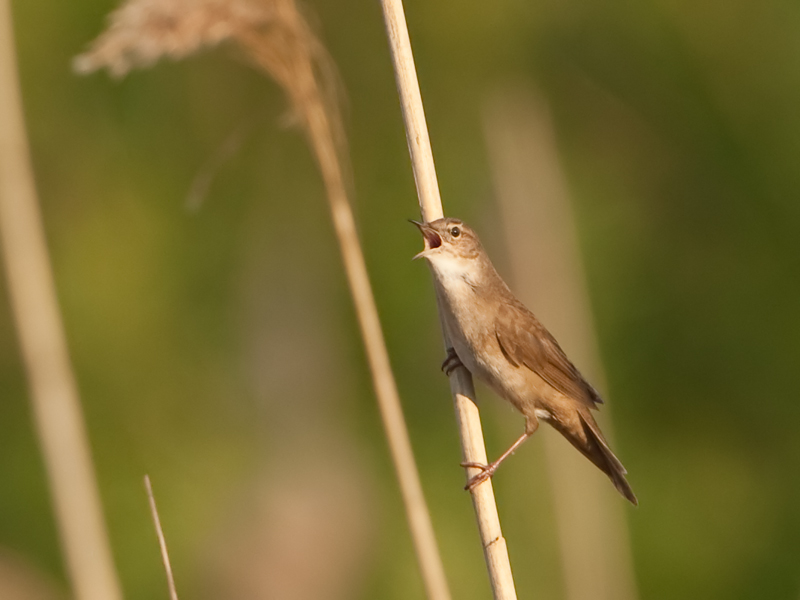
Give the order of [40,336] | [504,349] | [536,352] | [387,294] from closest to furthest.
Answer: [40,336]
[504,349]
[536,352]
[387,294]

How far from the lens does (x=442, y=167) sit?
21.5 feet

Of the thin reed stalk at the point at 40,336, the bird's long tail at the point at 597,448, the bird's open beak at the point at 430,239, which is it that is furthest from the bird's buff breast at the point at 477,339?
the thin reed stalk at the point at 40,336

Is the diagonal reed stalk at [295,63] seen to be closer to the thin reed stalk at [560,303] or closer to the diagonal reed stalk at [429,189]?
the diagonal reed stalk at [429,189]

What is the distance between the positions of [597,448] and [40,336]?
6.20ft

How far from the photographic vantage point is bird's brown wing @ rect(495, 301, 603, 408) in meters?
3.19

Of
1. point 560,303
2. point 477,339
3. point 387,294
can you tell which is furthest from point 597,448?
point 387,294

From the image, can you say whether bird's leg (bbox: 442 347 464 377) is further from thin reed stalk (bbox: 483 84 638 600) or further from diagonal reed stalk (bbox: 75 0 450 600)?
thin reed stalk (bbox: 483 84 638 600)

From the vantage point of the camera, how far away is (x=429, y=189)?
250 cm

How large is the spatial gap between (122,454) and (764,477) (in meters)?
3.94

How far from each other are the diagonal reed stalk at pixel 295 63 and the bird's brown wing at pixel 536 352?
47 cm

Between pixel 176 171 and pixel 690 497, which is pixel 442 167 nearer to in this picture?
pixel 176 171

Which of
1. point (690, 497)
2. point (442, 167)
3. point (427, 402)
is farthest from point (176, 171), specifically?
point (690, 497)

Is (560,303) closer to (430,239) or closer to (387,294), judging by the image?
(387,294)

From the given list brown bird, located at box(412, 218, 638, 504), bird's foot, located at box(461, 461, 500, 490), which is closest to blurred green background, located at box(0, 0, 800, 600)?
brown bird, located at box(412, 218, 638, 504)
